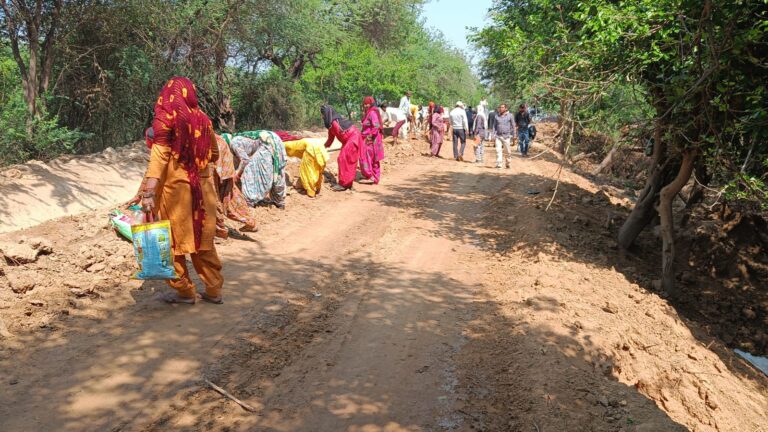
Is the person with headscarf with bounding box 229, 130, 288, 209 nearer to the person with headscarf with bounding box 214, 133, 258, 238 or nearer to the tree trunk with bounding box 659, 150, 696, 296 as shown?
the person with headscarf with bounding box 214, 133, 258, 238

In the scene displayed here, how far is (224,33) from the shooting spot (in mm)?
13758

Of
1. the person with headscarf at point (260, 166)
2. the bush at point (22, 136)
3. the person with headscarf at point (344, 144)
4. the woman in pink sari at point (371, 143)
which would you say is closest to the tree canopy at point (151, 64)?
the bush at point (22, 136)

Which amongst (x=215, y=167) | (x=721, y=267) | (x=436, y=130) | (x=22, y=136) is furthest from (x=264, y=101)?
(x=721, y=267)

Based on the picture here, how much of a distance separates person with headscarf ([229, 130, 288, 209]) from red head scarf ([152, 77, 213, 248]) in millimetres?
3543

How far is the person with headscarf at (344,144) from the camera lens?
36.0ft

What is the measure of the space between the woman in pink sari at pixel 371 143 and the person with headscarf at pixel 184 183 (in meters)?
6.59

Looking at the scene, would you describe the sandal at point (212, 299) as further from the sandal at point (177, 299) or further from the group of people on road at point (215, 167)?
the sandal at point (177, 299)

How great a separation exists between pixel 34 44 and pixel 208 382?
335 inches

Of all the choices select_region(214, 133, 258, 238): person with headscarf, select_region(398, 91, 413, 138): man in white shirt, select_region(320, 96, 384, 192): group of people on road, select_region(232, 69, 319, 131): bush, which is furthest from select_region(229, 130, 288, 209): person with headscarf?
select_region(398, 91, 413, 138): man in white shirt

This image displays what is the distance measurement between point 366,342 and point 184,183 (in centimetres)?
199

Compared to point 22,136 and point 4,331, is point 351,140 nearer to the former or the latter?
point 22,136

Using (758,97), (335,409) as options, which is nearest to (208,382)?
(335,409)

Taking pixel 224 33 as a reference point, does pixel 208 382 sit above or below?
below

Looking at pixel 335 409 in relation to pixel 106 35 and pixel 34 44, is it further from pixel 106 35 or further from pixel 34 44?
pixel 106 35
